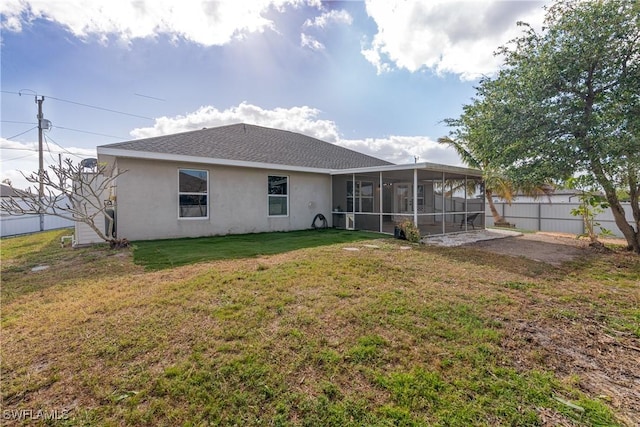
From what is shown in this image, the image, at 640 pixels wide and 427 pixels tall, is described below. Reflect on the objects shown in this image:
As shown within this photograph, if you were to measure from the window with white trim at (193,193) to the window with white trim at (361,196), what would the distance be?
631 cm

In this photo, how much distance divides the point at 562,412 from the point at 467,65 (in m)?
11.3

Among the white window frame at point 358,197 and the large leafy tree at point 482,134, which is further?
the white window frame at point 358,197

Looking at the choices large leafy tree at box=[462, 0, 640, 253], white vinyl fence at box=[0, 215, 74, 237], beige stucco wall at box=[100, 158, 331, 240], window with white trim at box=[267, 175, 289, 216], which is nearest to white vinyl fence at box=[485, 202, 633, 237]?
large leafy tree at box=[462, 0, 640, 253]

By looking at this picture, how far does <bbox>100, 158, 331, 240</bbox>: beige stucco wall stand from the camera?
8516 mm

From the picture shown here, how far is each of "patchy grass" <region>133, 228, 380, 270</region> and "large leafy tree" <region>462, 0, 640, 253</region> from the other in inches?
204

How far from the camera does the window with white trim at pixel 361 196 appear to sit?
12867 millimetres

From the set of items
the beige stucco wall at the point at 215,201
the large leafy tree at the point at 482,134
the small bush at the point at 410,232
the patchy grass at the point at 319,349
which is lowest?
the patchy grass at the point at 319,349

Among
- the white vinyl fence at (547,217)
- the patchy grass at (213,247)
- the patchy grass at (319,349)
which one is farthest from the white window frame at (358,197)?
the white vinyl fence at (547,217)

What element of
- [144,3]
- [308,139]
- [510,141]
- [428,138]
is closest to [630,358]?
[510,141]

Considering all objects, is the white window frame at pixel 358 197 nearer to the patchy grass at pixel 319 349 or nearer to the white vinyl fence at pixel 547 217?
the patchy grass at pixel 319 349

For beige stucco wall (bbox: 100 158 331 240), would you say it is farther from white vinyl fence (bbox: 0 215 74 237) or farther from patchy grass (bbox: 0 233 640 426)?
white vinyl fence (bbox: 0 215 74 237)

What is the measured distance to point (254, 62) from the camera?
11797 mm

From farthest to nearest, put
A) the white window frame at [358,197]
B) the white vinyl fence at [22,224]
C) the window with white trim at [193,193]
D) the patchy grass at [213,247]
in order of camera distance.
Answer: the white vinyl fence at [22,224]
the white window frame at [358,197]
the window with white trim at [193,193]
the patchy grass at [213,247]

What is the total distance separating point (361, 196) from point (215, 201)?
256 inches
